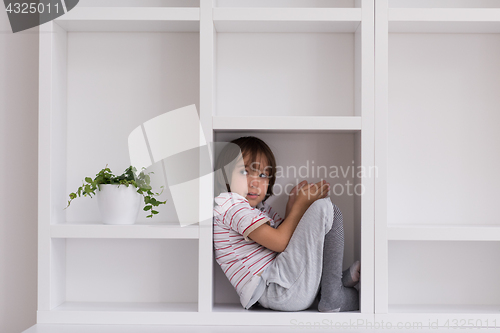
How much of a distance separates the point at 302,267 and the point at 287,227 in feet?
0.43

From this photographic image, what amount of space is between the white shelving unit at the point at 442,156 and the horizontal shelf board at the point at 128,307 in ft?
2.25

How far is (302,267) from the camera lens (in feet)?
3.94

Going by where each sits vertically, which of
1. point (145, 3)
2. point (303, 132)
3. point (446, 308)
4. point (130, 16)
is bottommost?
point (446, 308)

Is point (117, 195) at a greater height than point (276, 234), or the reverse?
point (117, 195)

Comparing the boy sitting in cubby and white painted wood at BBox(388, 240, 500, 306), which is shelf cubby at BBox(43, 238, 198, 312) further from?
white painted wood at BBox(388, 240, 500, 306)

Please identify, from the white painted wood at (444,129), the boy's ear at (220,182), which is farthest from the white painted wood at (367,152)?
the boy's ear at (220,182)

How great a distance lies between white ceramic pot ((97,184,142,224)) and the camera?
122cm

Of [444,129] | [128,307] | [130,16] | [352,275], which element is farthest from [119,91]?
[444,129]

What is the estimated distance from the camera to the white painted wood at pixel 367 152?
120cm

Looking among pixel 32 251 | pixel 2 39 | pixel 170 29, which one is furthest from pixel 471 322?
Answer: pixel 2 39

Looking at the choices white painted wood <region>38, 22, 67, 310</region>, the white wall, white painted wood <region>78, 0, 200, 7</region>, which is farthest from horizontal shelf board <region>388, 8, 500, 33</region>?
the white wall

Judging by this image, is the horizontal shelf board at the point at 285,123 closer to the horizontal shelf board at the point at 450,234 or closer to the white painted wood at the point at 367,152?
the white painted wood at the point at 367,152

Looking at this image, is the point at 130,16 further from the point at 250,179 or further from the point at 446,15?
the point at 446,15

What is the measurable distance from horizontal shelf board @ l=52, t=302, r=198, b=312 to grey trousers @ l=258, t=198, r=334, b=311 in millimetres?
250
